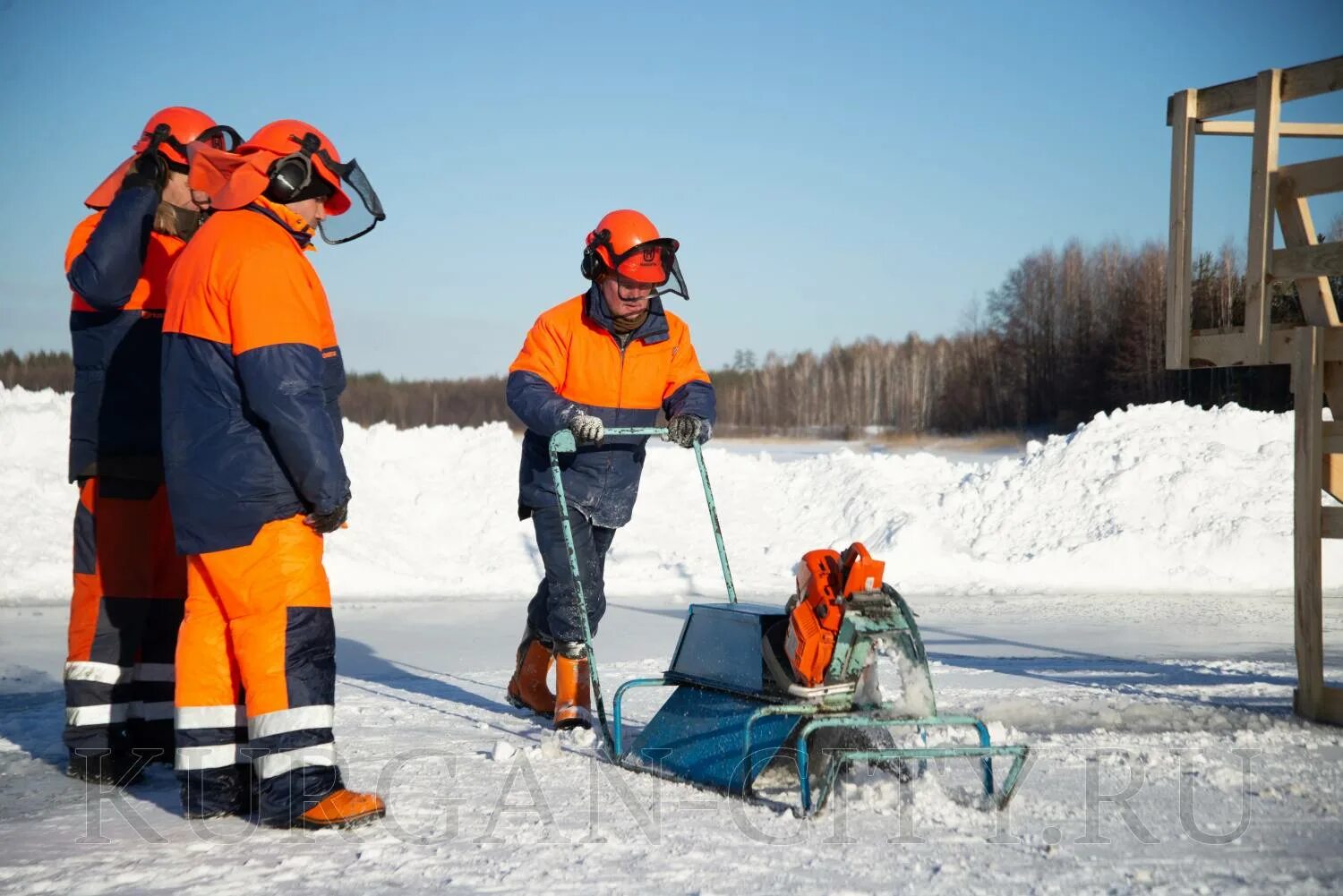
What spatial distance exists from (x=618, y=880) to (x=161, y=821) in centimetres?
166

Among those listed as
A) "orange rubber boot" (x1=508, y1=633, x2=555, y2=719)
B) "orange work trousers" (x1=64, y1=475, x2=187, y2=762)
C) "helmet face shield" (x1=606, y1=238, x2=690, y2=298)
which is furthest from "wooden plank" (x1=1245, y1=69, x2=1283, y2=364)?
"orange work trousers" (x1=64, y1=475, x2=187, y2=762)

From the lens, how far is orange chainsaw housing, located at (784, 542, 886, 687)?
3.85m

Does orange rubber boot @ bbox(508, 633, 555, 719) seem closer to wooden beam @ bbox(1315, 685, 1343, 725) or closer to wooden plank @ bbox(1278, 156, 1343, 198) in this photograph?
wooden beam @ bbox(1315, 685, 1343, 725)

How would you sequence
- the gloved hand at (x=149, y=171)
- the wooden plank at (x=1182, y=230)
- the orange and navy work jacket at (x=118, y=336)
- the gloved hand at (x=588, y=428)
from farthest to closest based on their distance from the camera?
the wooden plank at (x=1182, y=230) → the gloved hand at (x=588, y=428) → the gloved hand at (x=149, y=171) → the orange and navy work jacket at (x=118, y=336)

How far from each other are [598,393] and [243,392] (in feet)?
6.12

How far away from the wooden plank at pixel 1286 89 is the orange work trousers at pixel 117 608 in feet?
16.3

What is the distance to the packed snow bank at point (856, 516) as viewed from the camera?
11.1 meters

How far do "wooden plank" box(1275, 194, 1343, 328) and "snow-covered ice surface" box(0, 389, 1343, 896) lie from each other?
182cm

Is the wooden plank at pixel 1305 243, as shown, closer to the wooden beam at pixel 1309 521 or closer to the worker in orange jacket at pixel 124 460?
the wooden beam at pixel 1309 521

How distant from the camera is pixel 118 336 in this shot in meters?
4.53

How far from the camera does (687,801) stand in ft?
13.0

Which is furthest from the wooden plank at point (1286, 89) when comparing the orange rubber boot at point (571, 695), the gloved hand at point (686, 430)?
the orange rubber boot at point (571, 695)

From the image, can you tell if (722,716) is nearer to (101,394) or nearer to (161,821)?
(161,821)

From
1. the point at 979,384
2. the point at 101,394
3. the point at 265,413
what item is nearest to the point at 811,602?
the point at 265,413
